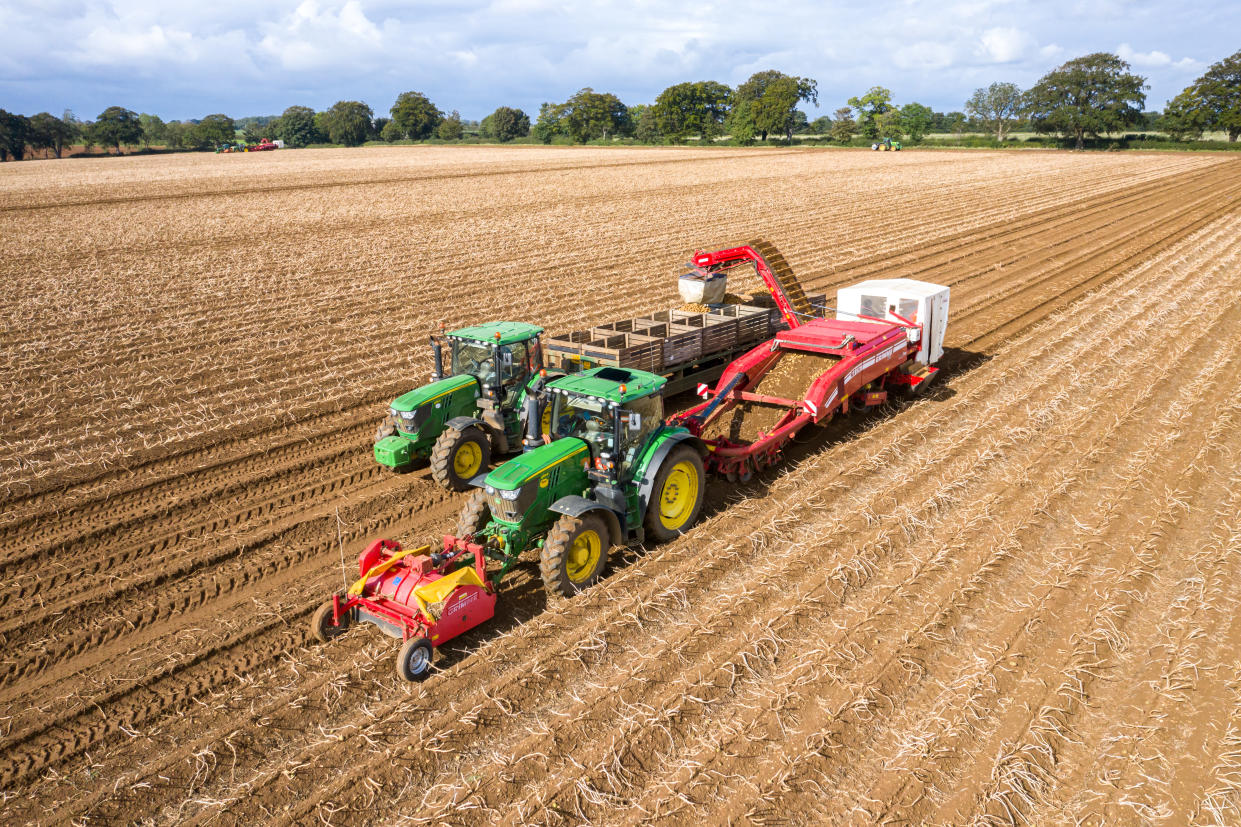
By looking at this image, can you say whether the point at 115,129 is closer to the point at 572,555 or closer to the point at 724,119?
the point at 724,119

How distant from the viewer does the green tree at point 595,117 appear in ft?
375

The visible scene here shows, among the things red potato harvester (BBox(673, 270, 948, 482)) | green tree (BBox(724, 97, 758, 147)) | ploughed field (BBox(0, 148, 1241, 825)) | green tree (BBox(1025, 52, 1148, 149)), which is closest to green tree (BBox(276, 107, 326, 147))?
green tree (BBox(724, 97, 758, 147))

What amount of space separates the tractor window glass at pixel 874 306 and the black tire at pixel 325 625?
36.2 feet

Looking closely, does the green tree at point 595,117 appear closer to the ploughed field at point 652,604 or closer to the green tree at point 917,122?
the green tree at point 917,122

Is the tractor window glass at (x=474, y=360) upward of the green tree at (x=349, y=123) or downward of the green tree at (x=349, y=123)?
downward

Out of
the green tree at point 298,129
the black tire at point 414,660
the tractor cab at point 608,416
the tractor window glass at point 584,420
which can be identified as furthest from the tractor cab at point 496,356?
the green tree at point 298,129

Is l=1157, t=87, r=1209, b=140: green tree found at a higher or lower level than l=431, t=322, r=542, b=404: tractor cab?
higher

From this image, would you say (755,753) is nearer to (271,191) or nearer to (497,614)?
(497,614)

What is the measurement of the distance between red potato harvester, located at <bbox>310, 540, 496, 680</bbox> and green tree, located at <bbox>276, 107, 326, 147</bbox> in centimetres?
14800

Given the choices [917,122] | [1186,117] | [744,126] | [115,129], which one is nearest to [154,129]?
[115,129]

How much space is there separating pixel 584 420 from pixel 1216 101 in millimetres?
104764

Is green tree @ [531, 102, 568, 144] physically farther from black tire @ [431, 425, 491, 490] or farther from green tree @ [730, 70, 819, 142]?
black tire @ [431, 425, 491, 490]

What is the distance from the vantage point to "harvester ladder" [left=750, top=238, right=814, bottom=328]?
1493cm

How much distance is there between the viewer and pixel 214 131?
128 meters
